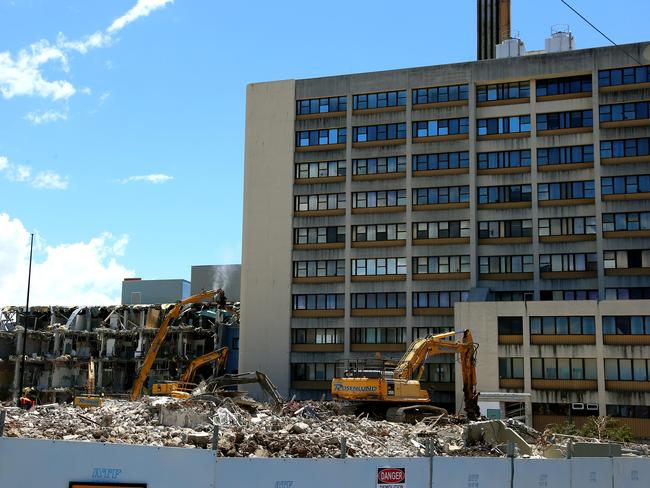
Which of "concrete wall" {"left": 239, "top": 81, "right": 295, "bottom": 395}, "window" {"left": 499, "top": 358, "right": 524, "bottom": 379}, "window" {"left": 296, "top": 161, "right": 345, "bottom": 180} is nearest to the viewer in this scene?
"window" {"left": 499, "top": 358, "right": 524, "bottom": 379}

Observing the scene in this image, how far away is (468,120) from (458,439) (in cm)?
4872

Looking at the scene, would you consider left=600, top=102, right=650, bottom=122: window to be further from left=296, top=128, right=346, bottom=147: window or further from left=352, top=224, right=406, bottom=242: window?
left=296, top=128, right=346, bottom=147: window

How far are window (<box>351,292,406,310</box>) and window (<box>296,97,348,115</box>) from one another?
17545 mm

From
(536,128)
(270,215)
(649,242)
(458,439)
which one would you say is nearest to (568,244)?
(649,242)

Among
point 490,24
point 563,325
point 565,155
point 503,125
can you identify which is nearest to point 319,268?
point 503,125

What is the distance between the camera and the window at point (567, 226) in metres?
67.1

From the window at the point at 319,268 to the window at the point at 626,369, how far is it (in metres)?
24.8

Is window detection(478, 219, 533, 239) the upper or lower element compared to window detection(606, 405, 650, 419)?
upper

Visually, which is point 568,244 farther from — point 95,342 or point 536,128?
point 95,342

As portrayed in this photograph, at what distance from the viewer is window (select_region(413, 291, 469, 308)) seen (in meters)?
69.4

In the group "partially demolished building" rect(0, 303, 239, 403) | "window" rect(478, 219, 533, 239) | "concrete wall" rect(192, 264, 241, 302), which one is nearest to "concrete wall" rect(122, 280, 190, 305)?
"concrete wall" rect(192, 264, 241, 302)

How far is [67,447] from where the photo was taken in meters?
9.57

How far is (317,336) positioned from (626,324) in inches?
1056

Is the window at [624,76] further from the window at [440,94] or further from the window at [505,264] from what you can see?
the window at [505,264]
